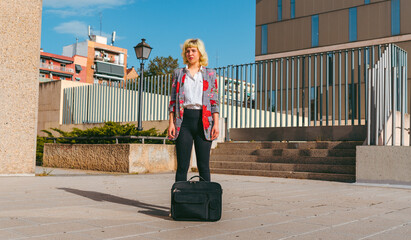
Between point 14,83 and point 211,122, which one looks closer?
point 211,122

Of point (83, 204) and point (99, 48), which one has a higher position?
point (99, 48)

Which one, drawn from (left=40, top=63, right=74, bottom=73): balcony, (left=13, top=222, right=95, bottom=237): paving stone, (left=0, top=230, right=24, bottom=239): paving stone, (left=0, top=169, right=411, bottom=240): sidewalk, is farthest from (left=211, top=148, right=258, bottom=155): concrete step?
(left=40, top=63, right=74, bottom=73): balcony

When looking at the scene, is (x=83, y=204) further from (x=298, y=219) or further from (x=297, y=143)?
(x=297, y=143)

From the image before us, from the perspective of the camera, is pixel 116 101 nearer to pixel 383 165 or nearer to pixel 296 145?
pixel 296 145

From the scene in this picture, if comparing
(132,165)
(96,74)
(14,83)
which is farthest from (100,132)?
(96,74)

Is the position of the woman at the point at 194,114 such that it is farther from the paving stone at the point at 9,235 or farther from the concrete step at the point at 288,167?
the concrete step at the point at 288,167

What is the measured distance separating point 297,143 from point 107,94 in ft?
28.5

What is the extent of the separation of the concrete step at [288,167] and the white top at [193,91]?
21.0ft

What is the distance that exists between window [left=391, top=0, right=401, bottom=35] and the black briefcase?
2813cm

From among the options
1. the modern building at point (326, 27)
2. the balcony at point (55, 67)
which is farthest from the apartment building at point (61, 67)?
the modern building at point (326, 27)

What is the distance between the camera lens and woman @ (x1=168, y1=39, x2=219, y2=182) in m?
4.39

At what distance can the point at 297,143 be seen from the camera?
38.3 feet

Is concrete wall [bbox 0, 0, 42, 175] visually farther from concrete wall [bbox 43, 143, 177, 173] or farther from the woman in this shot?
the woman

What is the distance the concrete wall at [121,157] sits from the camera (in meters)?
11.3
